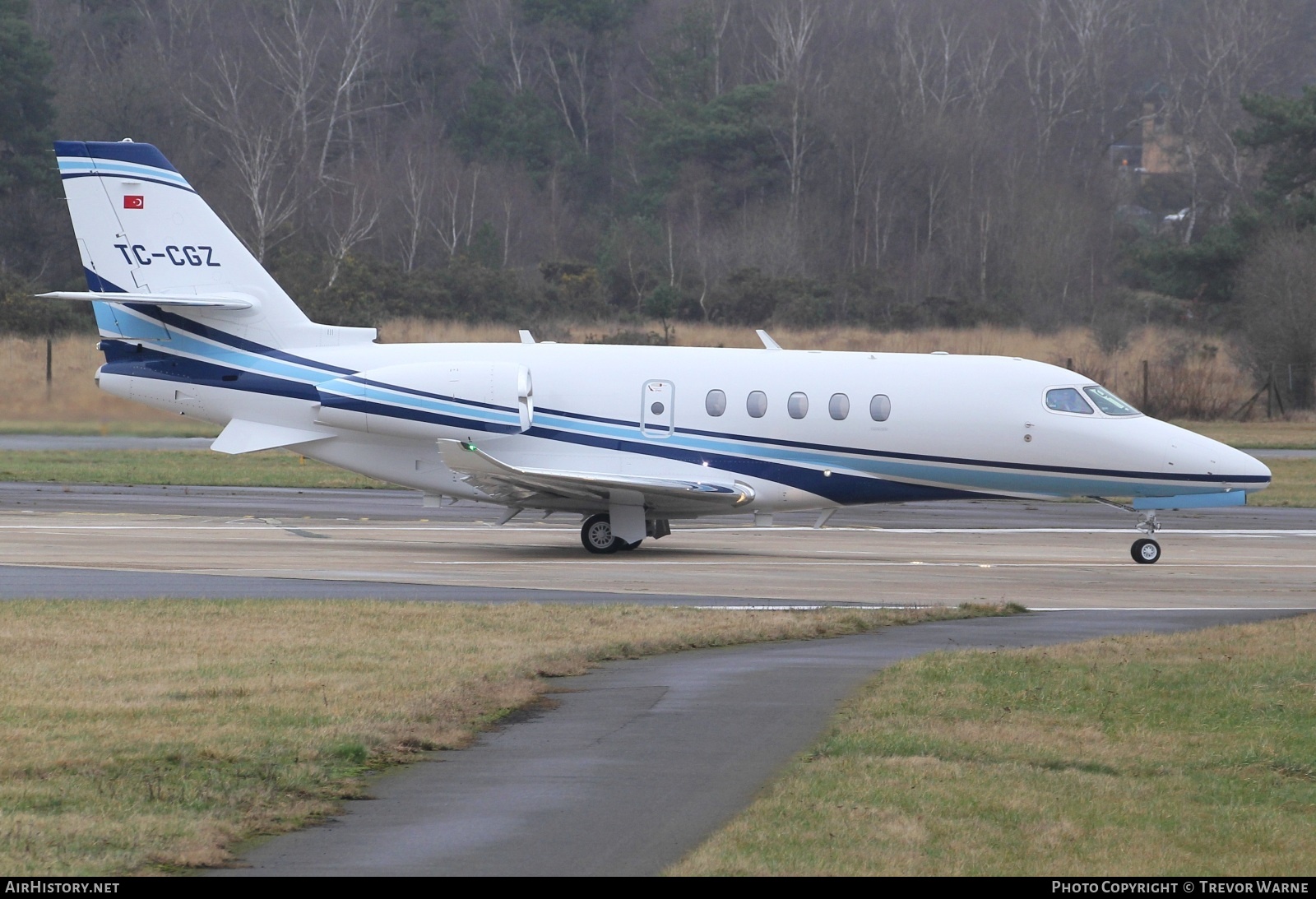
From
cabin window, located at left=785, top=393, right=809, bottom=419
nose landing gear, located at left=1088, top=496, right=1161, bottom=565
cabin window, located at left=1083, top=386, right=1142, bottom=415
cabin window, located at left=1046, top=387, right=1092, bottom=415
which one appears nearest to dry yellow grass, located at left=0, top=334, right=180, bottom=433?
cabin window, located at left=785, top=393, right=809, bottom=419

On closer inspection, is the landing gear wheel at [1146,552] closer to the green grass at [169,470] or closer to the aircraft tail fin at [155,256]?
the aircraft tail fin at [155,256]

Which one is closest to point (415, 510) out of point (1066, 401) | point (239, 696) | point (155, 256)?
point (155, 256)

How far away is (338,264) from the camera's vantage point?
56125 millimetres

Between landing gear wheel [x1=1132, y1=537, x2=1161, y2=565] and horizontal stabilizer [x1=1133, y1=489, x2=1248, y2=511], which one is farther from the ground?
horizontal stabilizer [x1=1133, y1=489, x2=1248, y2=511]

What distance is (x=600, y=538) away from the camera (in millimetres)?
22281

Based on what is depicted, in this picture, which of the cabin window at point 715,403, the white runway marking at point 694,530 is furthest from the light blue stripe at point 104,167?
the cabin window at point 715,403

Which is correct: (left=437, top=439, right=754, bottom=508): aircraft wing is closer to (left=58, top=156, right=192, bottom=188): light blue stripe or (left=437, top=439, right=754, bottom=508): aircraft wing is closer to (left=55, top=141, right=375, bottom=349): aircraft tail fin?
(left=55, top=141, right=375, bottom=349): aircraft tail fin

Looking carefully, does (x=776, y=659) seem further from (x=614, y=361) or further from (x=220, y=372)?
(x=220, y=372)

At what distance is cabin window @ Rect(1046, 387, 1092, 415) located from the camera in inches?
880

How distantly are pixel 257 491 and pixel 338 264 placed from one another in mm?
26882

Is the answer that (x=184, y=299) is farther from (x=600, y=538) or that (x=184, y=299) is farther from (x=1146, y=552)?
(x=1146, y=552)

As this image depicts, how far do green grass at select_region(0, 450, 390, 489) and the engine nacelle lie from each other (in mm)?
7704

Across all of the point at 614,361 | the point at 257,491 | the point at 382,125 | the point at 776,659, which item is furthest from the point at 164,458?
the point at 382,125

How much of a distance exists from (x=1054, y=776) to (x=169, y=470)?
27.0m
